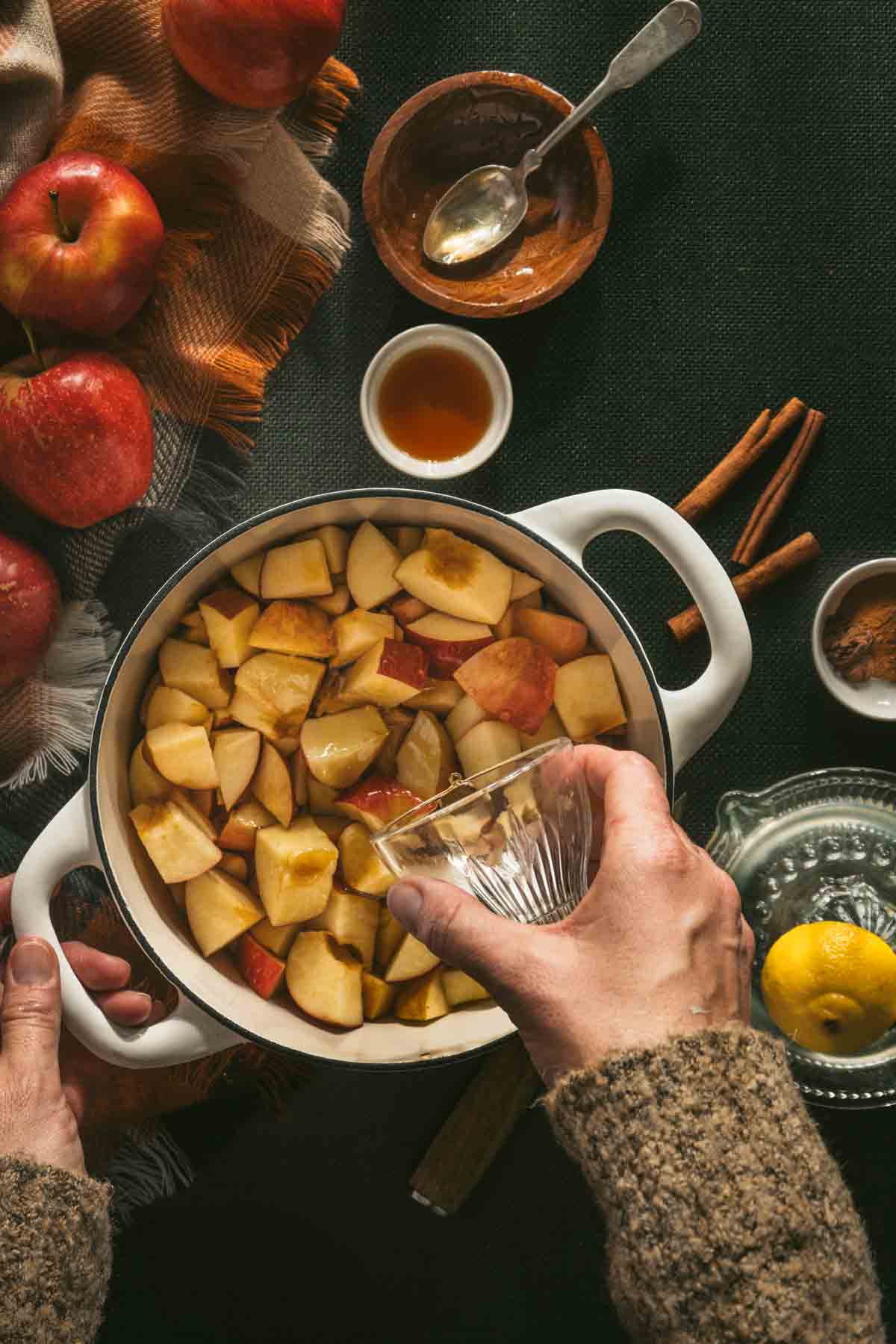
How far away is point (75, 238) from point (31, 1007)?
76cm

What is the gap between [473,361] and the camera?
1275mm

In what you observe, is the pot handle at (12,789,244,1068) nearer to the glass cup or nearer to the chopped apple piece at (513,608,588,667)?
the glass cup

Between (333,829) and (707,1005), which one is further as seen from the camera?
(333,829)

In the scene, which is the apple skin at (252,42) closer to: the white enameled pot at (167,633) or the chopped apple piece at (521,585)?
the white enameled pot at (167,633)

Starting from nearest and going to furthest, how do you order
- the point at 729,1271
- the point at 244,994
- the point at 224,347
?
the point at 729,1271 < the point at 244,994 < the point at 224,347

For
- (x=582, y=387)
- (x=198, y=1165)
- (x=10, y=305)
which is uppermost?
(x=582, y=387)

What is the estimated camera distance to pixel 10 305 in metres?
1.20

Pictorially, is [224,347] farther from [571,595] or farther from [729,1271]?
[729,1271]

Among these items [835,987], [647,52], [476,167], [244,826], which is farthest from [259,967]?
[647,52]

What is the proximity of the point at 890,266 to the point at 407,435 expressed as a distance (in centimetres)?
60

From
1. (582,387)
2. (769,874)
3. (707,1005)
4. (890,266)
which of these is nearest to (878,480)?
(890,266)

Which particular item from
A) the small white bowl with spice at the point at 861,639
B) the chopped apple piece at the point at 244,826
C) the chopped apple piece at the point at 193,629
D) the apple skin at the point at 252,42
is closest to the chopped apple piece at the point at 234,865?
the chopped apple piece at the point at 244,826

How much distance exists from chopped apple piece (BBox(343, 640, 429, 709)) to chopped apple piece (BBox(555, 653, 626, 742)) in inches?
5.7

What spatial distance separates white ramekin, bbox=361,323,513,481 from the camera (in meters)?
1.25
